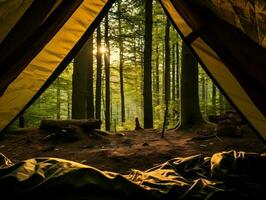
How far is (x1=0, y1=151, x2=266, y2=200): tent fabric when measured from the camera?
2858 millimetres

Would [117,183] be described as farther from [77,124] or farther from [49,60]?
[77,124]

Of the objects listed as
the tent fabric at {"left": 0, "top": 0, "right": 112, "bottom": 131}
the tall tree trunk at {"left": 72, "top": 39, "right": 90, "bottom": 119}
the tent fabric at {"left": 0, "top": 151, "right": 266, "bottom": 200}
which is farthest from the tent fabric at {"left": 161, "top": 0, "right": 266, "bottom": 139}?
the tall tree trunk at {"left": 72, "top": 39, "right": 90, "bottom": 119}

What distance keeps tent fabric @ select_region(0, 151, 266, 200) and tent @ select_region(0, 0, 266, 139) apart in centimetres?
77

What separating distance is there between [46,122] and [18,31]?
6.74m

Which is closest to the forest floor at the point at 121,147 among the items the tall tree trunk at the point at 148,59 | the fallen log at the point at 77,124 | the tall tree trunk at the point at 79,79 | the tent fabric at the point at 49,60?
the fallen log at the point at 77,124

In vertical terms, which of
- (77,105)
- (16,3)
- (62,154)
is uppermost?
(16,3)

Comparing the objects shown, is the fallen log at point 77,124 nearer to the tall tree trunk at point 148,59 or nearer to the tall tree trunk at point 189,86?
the tall tree trunk at point 189,86

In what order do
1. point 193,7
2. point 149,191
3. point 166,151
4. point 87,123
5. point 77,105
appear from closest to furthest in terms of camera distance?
1. point 149,191
2. point 193,7
3. point 166,151
4. point 87,123
5. point 77,105

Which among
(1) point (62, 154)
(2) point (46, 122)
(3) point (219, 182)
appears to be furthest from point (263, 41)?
(2) point (46, 122)

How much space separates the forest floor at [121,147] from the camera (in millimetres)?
6043

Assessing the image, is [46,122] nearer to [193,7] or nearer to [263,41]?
[193,7]

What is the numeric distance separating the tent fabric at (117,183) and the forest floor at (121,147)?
2.04 metres

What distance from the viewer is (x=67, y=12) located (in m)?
3.38

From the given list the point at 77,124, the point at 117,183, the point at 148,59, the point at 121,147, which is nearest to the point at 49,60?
the point at 117,183
